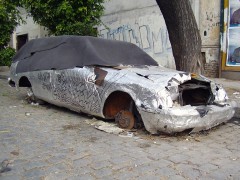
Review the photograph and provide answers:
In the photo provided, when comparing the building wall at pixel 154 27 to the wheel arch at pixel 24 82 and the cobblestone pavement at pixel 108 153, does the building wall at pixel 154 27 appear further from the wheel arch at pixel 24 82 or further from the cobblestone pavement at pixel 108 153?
the wheel arch at pixel 24 82

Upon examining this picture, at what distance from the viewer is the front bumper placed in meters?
4.36

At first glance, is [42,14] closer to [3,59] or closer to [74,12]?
[74,12]

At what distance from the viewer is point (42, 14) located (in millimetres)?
12000

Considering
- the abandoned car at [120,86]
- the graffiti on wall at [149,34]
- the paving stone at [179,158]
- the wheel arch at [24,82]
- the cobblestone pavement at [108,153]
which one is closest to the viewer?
the cobblestone pavement at [108,153]

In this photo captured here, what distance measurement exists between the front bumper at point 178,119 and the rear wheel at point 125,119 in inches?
16.5

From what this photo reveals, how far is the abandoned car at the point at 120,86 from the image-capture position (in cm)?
448

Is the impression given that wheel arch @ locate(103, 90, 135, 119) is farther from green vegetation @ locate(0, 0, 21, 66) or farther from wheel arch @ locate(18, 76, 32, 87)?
green vegetation @ locate(0, 0, 21, 66)

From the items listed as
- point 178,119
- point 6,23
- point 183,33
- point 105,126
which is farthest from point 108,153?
point 6,23

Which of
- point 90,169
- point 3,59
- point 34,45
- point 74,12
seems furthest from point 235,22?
point 3,59

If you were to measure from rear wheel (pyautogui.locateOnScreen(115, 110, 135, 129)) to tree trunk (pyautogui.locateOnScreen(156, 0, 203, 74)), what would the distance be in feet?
7.98

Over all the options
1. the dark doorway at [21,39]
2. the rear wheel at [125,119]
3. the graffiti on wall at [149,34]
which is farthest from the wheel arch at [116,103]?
Answer: the dark doorway at [21,39]

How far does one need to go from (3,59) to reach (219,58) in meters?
10.7

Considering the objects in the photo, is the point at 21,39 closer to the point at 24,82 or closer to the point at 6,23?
the point at 6,23

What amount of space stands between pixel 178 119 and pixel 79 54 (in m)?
2.51
